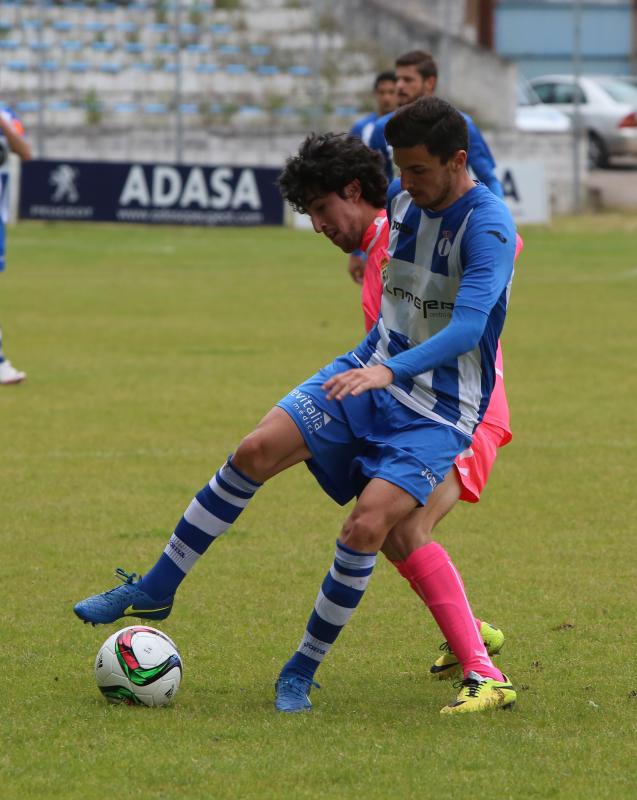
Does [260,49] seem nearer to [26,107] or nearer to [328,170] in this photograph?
[26,107]

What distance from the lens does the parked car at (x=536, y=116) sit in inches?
1160

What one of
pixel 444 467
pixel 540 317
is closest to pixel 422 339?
pixel 444 467

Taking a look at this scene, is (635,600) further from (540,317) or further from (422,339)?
(540,317)

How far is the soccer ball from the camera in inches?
172

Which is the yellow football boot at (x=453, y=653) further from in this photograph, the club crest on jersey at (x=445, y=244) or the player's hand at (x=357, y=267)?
the player's hand at (x=357, y=267)

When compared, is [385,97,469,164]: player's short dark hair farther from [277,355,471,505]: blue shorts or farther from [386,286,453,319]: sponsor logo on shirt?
[277,355,471,505]: blue shorts

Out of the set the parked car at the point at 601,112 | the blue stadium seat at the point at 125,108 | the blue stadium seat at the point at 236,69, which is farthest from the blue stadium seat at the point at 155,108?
the parked car at the point at 601,112

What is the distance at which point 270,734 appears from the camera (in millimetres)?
4086

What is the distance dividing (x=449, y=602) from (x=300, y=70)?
26902 millimetres

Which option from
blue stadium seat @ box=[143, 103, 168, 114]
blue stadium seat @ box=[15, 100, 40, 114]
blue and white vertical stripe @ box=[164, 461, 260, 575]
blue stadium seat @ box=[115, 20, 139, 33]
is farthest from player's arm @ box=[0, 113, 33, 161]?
blue stadium seat @ box=[115, 20, 139, 33]

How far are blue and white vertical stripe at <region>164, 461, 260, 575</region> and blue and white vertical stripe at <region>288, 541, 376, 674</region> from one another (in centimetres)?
38

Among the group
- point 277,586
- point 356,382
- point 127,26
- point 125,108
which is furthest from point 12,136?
point 127,26

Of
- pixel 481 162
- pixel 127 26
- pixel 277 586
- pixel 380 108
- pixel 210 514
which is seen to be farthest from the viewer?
pixel 127 26

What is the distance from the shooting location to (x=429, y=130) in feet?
13.9
